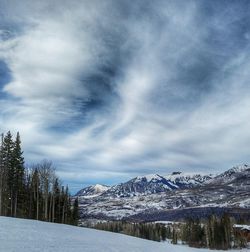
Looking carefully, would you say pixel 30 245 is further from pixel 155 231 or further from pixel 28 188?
pixel 155 231

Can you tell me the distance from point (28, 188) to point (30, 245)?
74391 mm

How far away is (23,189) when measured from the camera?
91.1 meters

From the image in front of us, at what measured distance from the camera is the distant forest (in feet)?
273

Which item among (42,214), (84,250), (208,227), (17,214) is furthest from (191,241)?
(84,250)

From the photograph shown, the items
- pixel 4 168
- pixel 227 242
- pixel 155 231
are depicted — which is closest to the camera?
pixel 4 168

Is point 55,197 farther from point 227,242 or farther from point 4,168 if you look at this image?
point 227,242

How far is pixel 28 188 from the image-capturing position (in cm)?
9662

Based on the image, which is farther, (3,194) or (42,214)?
(42,214)

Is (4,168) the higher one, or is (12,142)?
(12,142)

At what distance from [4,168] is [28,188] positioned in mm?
16426

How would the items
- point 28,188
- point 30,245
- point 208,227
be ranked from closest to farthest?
point 30,245 < point 28,188 < point 208,227

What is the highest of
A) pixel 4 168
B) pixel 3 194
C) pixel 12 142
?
pixel 12 142

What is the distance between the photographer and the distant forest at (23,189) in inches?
3278

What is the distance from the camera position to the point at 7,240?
2527 centimetres
